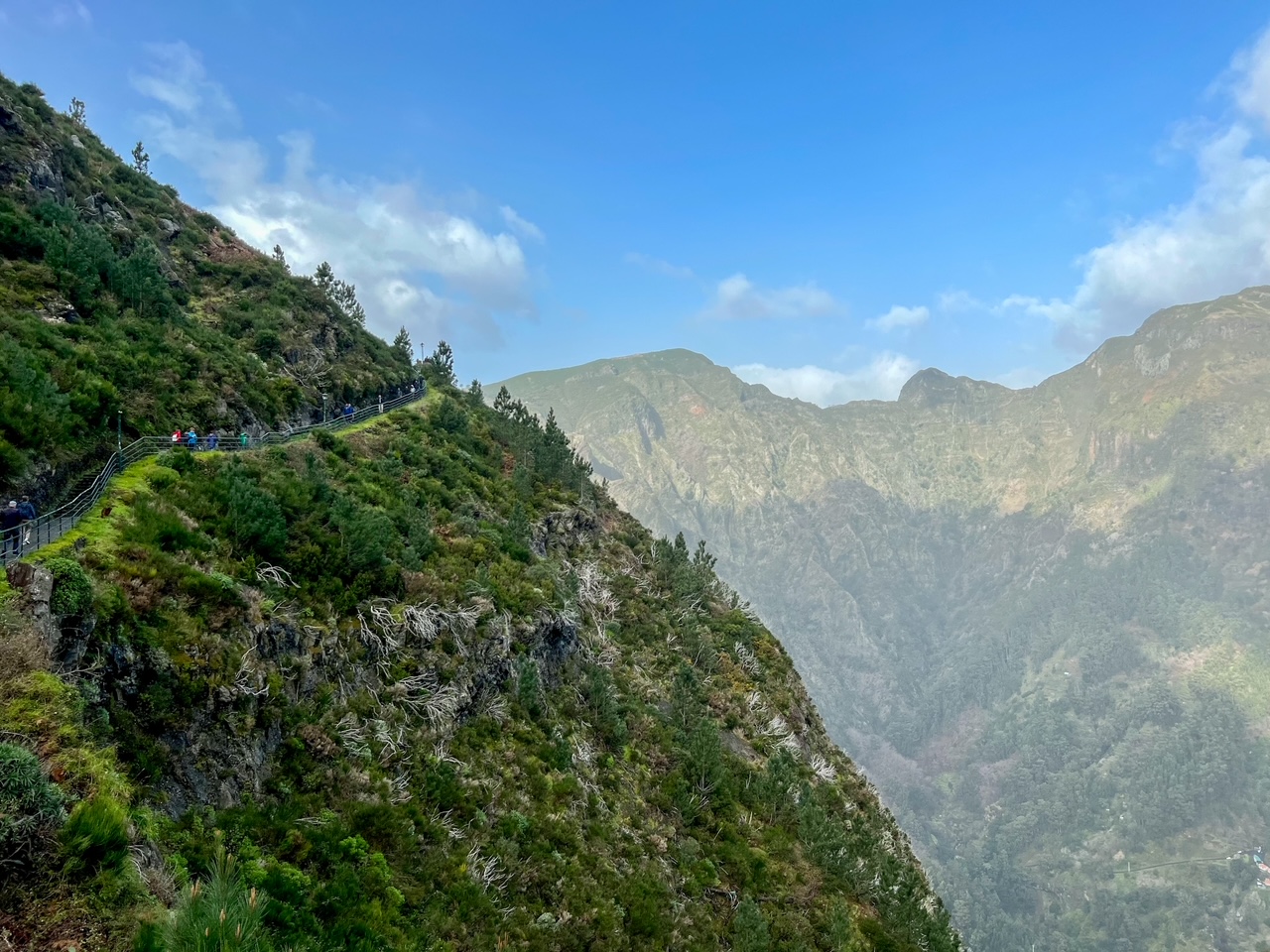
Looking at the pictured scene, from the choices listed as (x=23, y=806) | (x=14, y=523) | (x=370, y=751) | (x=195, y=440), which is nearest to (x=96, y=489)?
(x=14, y=523)

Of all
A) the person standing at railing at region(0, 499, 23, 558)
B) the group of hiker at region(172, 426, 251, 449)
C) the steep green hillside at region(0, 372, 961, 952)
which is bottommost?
the steep green hillside at region(0, 372, 961, 952)

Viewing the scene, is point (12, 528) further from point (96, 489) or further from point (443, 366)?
point (443, 366)

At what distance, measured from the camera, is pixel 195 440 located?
1003 inches

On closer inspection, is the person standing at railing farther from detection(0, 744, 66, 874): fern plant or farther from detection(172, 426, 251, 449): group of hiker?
detection(172, 426, 251, 449): group of hiker

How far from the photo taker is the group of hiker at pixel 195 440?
24.3 metres

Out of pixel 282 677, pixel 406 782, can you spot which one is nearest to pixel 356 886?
pixel 406 782

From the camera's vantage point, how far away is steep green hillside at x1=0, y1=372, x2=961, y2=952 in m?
9.29

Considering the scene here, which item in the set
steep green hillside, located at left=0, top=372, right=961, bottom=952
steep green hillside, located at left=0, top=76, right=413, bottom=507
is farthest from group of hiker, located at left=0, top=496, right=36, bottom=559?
steep green hillside, located at left=0, top=76, right=413, bottom=507

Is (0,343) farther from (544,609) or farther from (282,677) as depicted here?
(544,609)

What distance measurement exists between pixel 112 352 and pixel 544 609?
62.6ft

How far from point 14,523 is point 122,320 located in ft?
59.0

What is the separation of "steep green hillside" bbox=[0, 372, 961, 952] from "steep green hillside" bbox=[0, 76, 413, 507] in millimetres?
3065

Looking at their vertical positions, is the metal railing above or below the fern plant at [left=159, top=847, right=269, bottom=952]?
above

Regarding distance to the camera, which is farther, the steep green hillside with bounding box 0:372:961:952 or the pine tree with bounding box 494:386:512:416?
the pine tree with bounding box 494:386:512:416
